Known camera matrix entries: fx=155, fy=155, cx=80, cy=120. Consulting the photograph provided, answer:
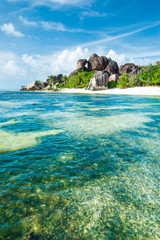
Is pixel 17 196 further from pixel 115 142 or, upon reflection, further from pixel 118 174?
pixel 115 142

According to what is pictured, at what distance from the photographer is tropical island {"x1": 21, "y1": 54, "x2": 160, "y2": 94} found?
64.2 metres

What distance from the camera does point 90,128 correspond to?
34.2 ft

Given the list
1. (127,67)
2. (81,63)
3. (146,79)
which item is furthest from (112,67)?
(146,79)

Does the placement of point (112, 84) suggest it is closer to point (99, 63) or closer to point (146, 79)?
point (146, 79)

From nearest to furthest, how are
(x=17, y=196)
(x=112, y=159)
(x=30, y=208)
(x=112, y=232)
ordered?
(x=112, y=232)
(x=30, y=208)
(x=17, y=196)
(x=112, y=159)

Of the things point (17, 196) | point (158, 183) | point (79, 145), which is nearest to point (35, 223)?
point (17, 196)

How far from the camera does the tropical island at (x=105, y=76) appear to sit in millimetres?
64169

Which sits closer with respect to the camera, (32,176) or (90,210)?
(90,210)

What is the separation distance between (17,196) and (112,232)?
2352 mm

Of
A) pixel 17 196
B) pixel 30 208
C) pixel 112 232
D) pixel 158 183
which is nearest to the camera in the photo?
pixel 112 232

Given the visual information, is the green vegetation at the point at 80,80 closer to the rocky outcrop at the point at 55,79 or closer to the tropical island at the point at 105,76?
the tropical island at the point at 105,76

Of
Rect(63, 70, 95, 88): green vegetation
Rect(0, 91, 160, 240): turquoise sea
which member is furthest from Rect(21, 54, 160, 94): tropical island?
Rect(0, 91, 160, 240): turquoise sea

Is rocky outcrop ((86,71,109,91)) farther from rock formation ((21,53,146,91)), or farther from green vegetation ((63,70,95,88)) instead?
green vegetation ((63,70,95,88))

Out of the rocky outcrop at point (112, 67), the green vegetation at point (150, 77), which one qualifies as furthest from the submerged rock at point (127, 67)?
the green vegetation at point (150, 77)
